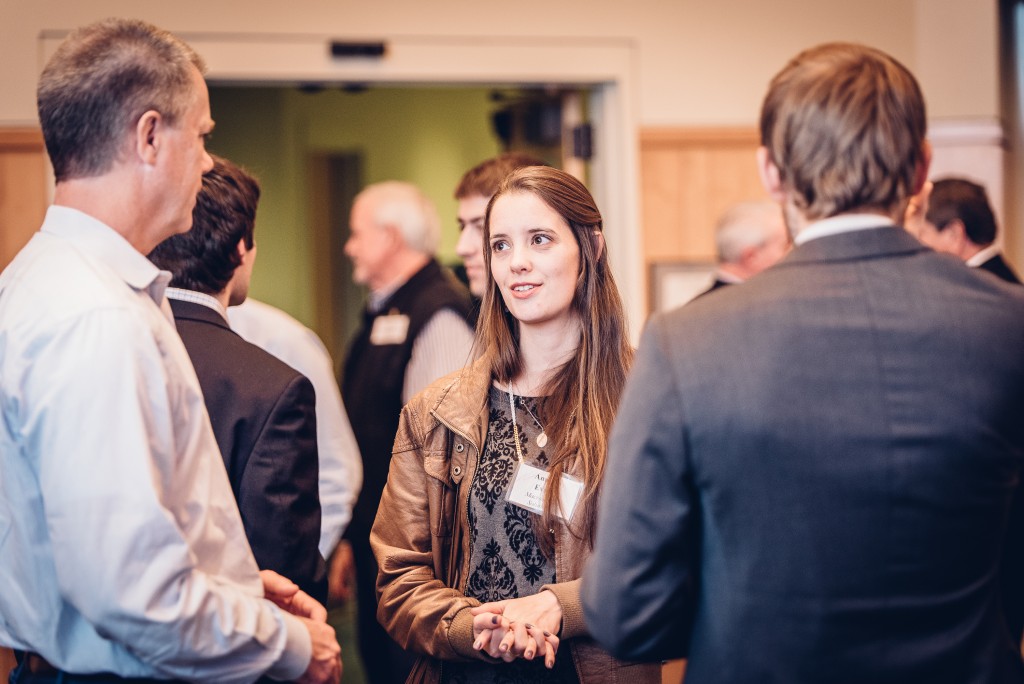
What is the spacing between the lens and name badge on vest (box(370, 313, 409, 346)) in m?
3.52

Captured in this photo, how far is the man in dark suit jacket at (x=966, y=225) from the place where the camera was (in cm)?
339

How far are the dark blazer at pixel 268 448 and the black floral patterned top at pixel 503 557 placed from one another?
12.3 inches

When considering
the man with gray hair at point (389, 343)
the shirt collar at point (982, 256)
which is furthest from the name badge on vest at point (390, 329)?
the shirt collar at point (982, 256)

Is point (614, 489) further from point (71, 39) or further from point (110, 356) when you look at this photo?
point (71, 39)

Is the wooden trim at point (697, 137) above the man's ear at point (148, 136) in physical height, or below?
above

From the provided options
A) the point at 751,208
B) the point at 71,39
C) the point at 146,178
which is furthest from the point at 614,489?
the point at 751,208

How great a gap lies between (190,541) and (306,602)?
1.20 ft

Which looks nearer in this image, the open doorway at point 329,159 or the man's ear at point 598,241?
the man's ear at point 598,241

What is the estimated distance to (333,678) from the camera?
1.63 meters

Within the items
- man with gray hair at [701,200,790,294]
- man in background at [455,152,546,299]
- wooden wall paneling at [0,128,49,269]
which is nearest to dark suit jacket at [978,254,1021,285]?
man with gray hair at [701,200,790,294]

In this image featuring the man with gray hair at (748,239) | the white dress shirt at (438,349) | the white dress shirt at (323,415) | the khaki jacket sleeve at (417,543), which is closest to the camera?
the khaki jacket sleeve at (417,543)

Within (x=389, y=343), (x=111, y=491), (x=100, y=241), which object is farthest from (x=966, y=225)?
(x=111, y=491)

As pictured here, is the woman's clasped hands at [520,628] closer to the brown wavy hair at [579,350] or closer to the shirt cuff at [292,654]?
the brown wavy hair at [579,350]

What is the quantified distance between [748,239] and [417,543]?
246cm
